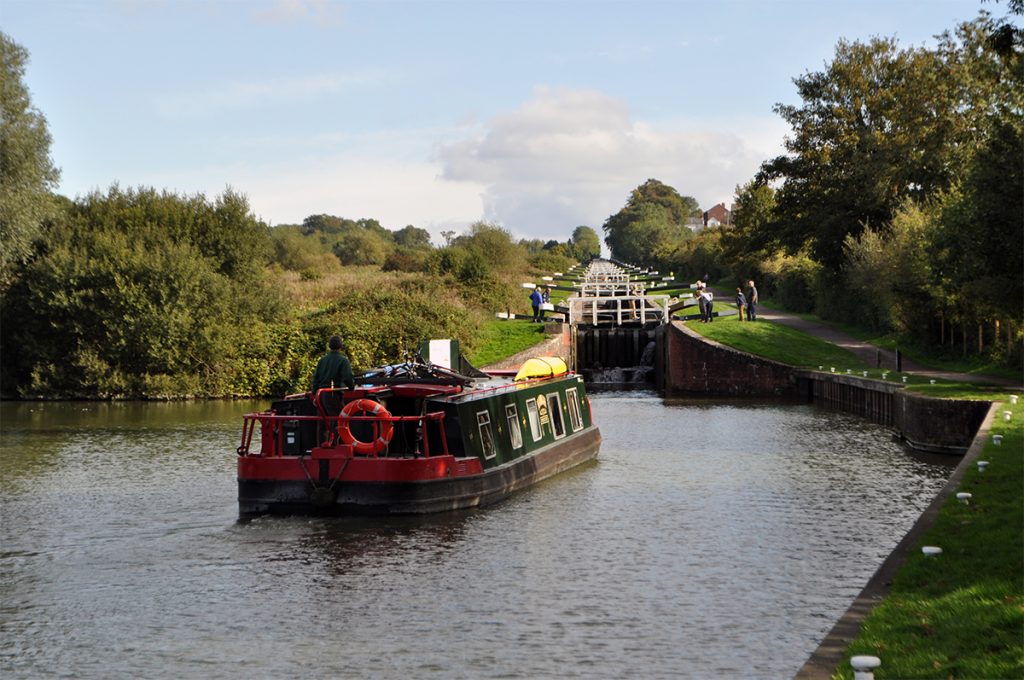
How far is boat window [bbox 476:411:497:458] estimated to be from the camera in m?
17.3

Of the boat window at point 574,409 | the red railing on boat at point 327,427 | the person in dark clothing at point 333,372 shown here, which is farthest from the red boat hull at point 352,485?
the boat window at point 574,409

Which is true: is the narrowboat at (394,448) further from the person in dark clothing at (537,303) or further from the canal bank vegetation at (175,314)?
the person in dark clothing at (537,303)

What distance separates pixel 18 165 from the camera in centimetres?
3616

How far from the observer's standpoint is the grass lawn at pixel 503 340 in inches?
1539

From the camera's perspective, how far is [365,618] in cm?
1126

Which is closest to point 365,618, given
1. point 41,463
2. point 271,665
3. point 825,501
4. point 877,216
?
point 271,665

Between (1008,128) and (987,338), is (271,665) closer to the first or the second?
(1008,128)

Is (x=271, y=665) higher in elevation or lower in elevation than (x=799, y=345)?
lower

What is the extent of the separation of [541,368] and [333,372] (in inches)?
242

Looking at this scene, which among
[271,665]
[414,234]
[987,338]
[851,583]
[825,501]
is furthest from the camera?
[414,234]

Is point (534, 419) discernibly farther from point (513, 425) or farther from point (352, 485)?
point (352, 485)

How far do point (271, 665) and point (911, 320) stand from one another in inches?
1166

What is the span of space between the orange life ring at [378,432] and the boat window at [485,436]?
175cm

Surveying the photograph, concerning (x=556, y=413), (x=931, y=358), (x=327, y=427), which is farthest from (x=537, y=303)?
(x=327, y=427)
